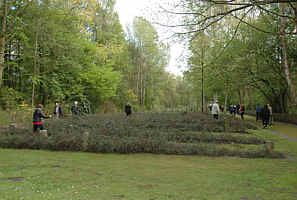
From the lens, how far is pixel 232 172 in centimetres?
710

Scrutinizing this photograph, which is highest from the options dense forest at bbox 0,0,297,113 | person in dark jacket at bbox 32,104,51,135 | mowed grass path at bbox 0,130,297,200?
dense forest at bbox 0,0,297,113

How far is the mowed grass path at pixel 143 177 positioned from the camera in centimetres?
504

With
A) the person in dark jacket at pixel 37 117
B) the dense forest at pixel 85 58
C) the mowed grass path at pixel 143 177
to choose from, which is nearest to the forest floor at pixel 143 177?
the mowed grass path at pixel 143 177

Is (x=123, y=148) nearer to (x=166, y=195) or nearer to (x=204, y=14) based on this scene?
(x=166, y=195)

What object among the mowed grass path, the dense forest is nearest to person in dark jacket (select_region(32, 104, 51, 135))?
the mowed grass path

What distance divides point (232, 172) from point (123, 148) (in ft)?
14.5

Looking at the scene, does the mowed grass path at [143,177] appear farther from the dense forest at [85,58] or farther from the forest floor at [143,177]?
the dense forest at [85,58]

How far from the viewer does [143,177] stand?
21.2 ft

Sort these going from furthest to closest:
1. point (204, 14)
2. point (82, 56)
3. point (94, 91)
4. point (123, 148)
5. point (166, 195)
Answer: point (94, 91) → point (82, 56) → point (123, 148) → point (204, 14) → point (166, 195)

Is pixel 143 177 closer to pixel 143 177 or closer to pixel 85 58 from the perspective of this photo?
pixel 143 177

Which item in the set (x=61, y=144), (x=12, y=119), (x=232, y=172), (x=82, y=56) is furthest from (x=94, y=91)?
(x=232, y=172)

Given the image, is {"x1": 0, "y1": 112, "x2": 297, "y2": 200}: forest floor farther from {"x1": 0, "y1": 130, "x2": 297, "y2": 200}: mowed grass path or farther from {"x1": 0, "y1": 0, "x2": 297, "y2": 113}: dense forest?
{"x1": 0, "y1": 0, "x2": 297, "y2": 113}: dense forest

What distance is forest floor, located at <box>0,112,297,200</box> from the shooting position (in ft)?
16.5

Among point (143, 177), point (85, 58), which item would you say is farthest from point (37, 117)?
point (85, 58)
